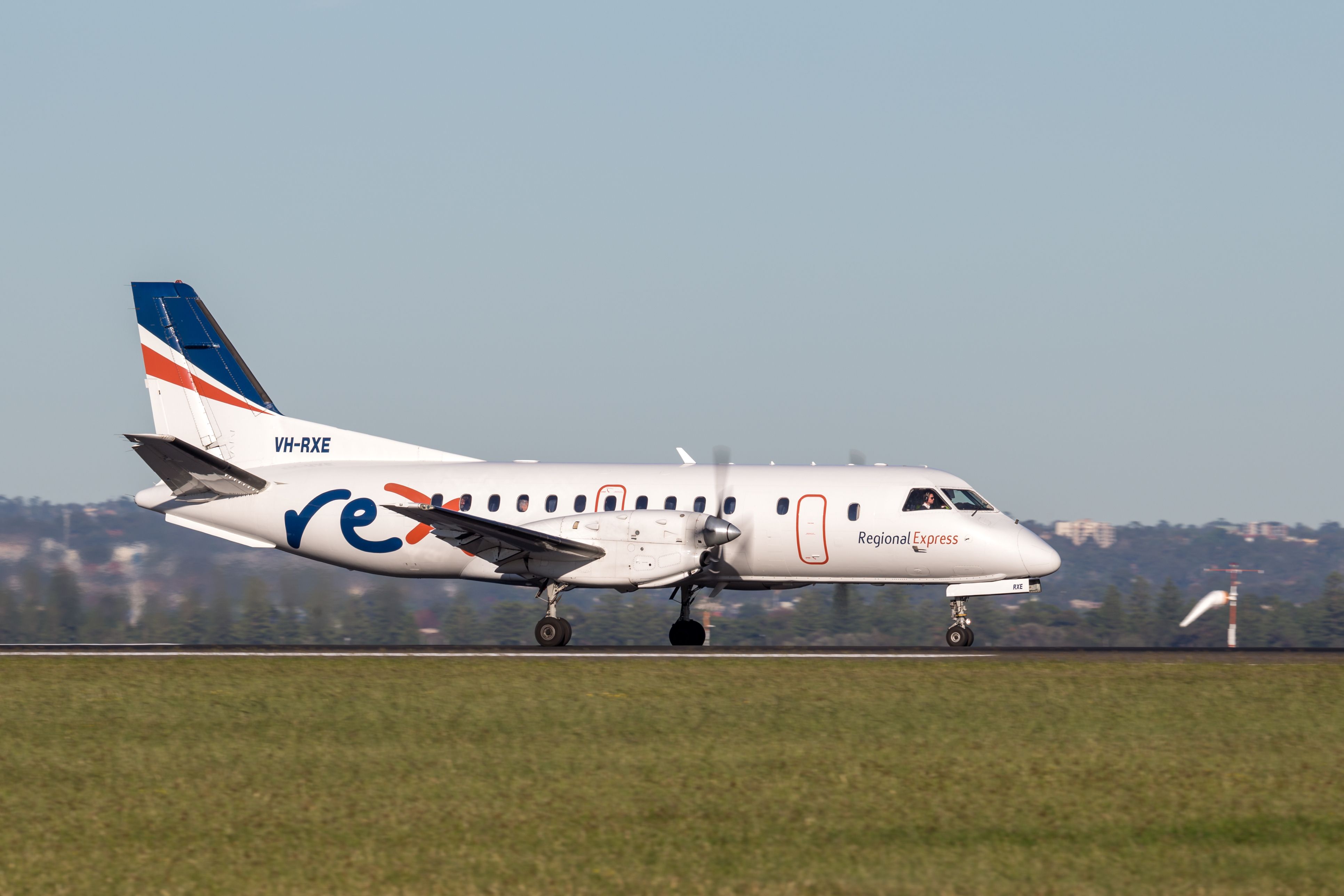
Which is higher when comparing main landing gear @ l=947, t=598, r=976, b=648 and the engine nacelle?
the engine nacelle

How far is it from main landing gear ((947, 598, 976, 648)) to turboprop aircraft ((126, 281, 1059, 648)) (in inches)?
1.9

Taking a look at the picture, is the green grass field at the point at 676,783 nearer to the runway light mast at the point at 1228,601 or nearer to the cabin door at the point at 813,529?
the runway light mast at the point at 1228,601

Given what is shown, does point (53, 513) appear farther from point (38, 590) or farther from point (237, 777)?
point (237, 777)

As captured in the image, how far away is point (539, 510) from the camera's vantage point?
1208 inches

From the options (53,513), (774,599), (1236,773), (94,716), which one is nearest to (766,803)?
(1236,773)

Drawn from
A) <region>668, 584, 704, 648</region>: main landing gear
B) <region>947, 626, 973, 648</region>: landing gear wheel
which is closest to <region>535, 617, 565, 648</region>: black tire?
<region>668, 584, 704, 648</region>: main landing gear

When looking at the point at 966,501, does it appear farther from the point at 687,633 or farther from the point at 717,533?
the point at 687,633

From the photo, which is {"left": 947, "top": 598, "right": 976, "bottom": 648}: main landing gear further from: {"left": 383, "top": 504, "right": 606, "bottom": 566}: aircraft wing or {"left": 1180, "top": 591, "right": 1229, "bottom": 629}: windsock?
{"left": 383, "top": 504, "right": 606, "bottom": 566}: aircraft wing

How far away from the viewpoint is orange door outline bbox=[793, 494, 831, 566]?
29297mm

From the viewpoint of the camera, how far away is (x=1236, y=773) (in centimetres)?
1512

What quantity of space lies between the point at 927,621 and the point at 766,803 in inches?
2027

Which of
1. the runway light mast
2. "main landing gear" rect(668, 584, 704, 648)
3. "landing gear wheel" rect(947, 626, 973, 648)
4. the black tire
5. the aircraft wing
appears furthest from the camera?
"main landing gear" rect(668, 584, 704, 648)

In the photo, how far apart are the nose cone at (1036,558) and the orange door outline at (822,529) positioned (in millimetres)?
3736

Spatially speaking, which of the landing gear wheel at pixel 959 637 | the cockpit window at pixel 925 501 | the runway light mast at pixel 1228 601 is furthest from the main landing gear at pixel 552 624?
the runway light mast at pixel 1228 601
